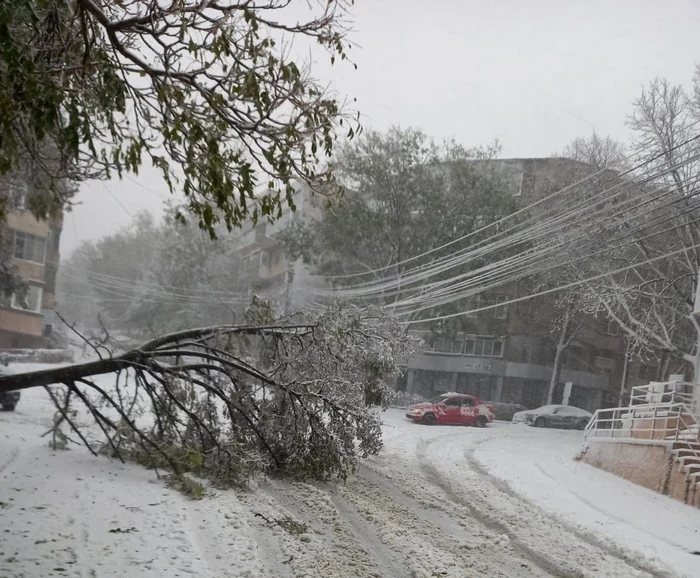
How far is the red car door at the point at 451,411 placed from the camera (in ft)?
16.9

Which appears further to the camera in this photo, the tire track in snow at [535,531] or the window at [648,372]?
the window at [648,372]

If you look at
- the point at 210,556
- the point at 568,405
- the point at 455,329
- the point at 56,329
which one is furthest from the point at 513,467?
the point at 56,329

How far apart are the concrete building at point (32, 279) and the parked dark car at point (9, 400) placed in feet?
1.42

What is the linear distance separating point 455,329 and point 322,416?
4.61 ft

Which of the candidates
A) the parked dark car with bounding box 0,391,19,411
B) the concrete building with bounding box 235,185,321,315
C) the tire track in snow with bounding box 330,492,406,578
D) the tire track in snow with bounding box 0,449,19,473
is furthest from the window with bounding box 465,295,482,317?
the parked dark car with bounding box 0,391,19,411

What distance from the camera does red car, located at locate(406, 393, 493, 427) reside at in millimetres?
5082

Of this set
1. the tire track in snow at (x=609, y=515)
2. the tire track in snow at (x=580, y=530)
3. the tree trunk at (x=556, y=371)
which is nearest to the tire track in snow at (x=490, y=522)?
→ the tire track in snow at (x=580, y=530)

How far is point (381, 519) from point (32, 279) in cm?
419

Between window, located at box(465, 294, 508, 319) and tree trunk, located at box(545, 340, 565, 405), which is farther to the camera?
window, located at box(465, 294, 508, 319)

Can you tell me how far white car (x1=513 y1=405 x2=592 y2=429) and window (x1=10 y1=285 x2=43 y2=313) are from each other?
14.7 feet

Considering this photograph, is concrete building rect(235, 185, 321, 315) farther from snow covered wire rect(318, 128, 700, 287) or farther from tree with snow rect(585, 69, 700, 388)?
tree with snow rect(585, 69, 700, 388)

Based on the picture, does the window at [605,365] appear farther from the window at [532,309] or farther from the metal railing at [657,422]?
the window at [532,309]

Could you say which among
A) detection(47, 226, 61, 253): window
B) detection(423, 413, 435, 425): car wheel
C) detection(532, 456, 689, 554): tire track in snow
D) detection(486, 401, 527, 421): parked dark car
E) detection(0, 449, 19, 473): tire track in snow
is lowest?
detection(0, 449, 19, 473): tire track in snow

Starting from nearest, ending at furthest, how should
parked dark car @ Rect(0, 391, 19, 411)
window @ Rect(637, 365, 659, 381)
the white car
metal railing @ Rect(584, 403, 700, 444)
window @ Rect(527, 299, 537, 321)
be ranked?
metal railing @ Rect(584, 403, 700, 444), window @ Rect(637, 365, 659, 381), the white car, window @ Rect(527, 299, 537, 321), parked dark car @ Rect(0, 391, 19, 411)
